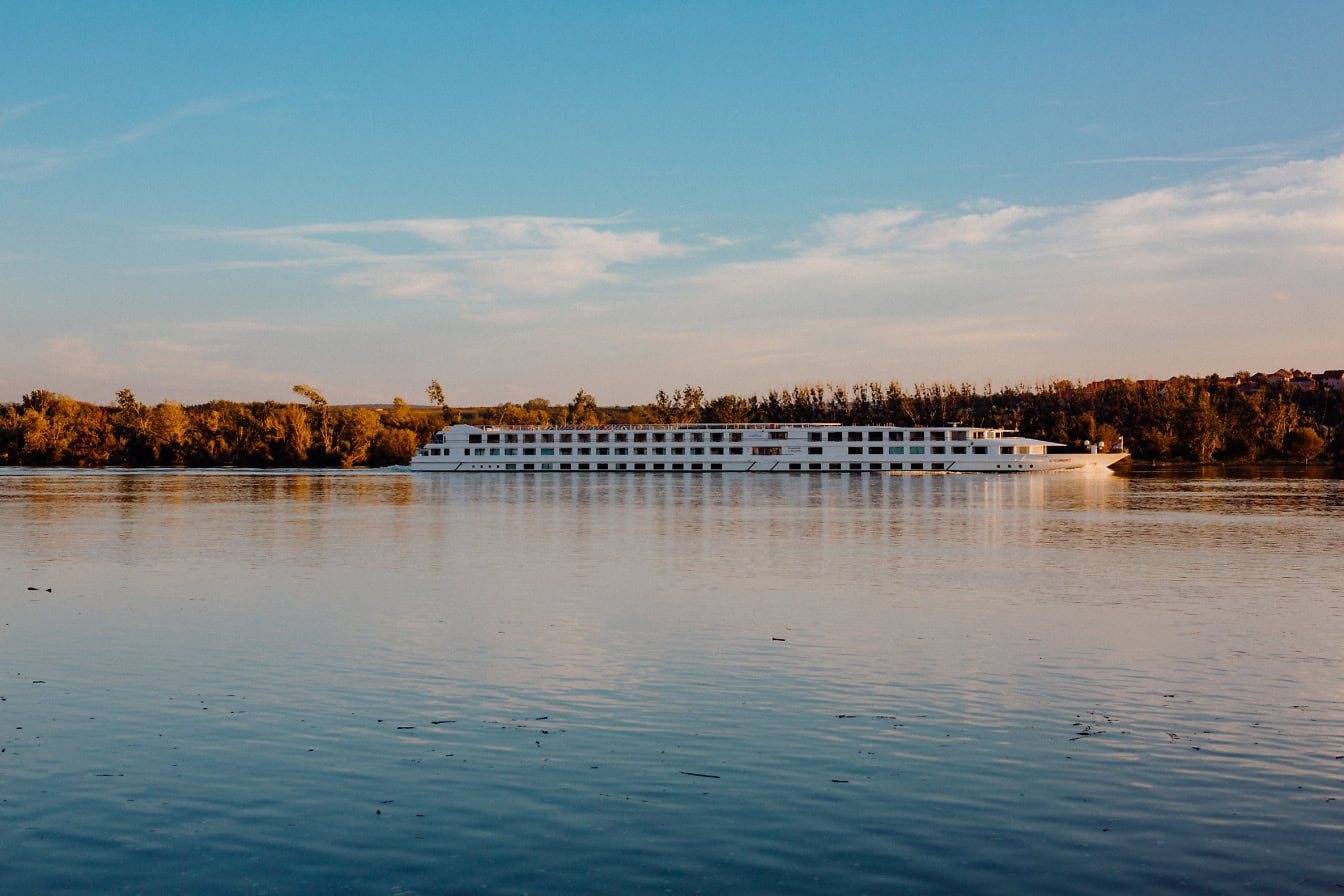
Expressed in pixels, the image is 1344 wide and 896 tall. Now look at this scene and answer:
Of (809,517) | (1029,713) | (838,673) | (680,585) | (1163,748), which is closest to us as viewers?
(1163,748)

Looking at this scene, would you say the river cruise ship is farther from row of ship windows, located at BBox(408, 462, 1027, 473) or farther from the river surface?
the river surface

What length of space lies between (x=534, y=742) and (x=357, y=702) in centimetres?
469

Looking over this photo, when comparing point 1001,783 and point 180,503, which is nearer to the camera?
point 1001,783

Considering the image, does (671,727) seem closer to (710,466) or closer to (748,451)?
(748,451)

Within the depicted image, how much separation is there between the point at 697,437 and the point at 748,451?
9.90 meters

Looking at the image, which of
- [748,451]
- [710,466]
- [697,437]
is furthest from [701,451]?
[748,451]

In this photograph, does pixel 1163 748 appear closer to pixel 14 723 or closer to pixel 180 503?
pixel 14 723

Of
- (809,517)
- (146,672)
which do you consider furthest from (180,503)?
(146,672)

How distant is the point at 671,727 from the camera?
18969 millimetres

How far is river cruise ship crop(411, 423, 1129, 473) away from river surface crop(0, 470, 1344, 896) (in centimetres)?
12565

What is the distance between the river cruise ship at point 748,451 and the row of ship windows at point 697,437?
0.15 metres

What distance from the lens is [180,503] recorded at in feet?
304

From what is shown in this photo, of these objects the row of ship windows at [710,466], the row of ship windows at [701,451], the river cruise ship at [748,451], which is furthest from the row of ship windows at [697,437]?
the row of ship windows at [710,466]

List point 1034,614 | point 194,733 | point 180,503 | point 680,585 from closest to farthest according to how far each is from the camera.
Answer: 1. point 194,733
2. point 1034,614
3. point 680,585
4. point 180,503
